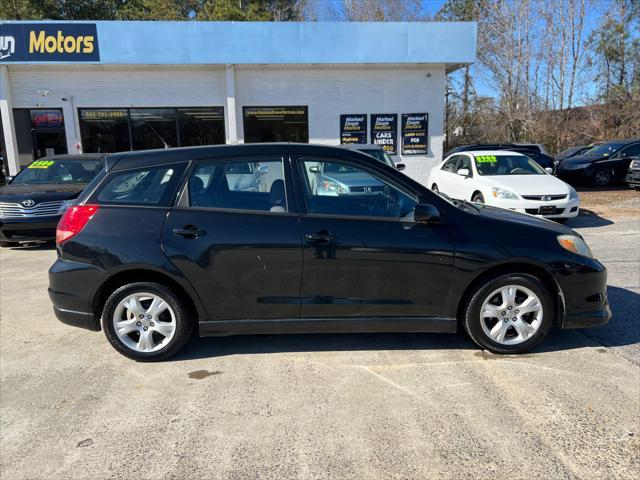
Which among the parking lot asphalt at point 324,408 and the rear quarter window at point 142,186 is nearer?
the parking lot asphalt at point 324,408

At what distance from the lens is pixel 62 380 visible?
362cm

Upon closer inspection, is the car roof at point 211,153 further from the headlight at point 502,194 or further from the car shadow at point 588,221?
the car shadow at point 588,221

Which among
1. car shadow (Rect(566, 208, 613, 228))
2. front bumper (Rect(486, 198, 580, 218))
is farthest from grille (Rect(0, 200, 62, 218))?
car shadow (Rect(566, 208, 613, 228))

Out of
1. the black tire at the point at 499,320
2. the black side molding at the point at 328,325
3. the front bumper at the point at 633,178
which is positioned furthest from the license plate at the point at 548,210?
the front bumper at the point at 633,178

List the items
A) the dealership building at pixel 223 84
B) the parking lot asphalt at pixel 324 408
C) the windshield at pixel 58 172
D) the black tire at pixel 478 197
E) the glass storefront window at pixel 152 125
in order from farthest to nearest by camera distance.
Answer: the glass storefront window at pixel 152 125 → the dealership building at pixel 223 84 → the black tire at pixel 478 197 → the windshield at pixel 58 172 → the parking lot asphalt at pixel 324 408

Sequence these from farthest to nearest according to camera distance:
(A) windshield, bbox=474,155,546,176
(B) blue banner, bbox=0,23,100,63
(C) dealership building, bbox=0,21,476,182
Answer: (C) dealership building, bbox=0,21,476,182 → (B) blue banner, bbox=0,23,100,63 → (A) windshield, bbox=474,155,546,176

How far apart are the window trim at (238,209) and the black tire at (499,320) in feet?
5.29

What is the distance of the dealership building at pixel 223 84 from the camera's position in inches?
539

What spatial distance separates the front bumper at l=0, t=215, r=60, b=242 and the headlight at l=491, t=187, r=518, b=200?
8.21 m

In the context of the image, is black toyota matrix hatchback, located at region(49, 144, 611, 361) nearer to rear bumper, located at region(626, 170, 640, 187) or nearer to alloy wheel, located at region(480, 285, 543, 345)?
alloy wheel, located at region(480, 285, 543, 345)

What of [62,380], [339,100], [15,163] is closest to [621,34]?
[339,100]

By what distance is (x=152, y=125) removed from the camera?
15078 mm

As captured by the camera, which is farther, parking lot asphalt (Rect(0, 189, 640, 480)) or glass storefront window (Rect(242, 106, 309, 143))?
glass storefront window (Rect(242, 106, 309, 143))

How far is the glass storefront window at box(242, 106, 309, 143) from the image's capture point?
49.9 ft
